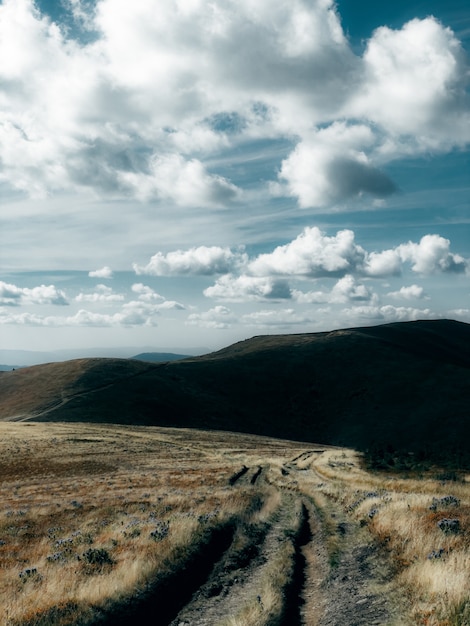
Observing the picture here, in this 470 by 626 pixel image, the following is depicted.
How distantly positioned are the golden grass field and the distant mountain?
8481cm

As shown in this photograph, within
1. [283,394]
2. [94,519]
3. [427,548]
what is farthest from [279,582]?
[283,394]

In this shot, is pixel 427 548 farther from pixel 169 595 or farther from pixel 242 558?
pixel 169 595

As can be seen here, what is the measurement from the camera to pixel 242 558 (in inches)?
571

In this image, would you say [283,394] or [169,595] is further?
[283,394]

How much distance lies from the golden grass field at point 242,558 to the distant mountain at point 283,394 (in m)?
84.8

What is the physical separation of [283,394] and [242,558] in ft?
454

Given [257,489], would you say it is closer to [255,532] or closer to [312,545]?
[255,532]

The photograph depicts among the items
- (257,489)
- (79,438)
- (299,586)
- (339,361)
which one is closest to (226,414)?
(339,361)

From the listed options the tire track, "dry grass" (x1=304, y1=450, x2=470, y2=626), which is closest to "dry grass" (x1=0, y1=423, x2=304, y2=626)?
the tire track

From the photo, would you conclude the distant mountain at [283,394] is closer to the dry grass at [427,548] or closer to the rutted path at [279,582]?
the dry grass at [427,548]

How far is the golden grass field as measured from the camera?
32.1 feet

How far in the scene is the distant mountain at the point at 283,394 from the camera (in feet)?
372

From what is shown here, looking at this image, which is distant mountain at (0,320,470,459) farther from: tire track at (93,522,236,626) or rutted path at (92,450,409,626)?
tire track at (93,522,236,626)

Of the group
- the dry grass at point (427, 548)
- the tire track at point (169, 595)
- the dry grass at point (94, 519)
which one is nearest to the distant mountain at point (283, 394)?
the dry grass at point (94, 519)
